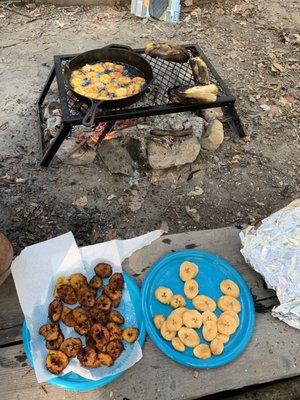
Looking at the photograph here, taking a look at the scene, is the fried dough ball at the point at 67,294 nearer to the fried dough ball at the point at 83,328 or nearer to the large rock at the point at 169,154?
the fried dough ball at the point at 83,328

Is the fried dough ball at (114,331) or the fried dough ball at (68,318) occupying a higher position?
the fried dough ball at (114,331)

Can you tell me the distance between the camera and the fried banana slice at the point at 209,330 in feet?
7.82

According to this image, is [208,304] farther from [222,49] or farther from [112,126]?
[222,49]

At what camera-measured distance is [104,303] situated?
→ 245 centimetres

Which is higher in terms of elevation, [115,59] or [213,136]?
[115,59]

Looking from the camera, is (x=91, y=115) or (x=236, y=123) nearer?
(x=91, y=115)

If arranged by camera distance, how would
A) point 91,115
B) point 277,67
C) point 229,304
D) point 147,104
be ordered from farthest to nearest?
point 277,67
point 147,104
point 91,115
point 229,304

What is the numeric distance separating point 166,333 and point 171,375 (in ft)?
0.80

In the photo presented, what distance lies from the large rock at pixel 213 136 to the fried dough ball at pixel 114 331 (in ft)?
7.48

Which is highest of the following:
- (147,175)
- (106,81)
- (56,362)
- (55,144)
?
(106,81)

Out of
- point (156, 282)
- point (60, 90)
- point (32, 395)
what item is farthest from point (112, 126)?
point (32, 395)

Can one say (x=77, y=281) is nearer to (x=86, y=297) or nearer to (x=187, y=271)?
(x=86, y=297)

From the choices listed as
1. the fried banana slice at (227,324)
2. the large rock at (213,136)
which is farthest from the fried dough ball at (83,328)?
the large rock at (213,136)

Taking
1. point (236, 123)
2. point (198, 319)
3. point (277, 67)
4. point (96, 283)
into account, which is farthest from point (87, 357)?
point (277, 67)
